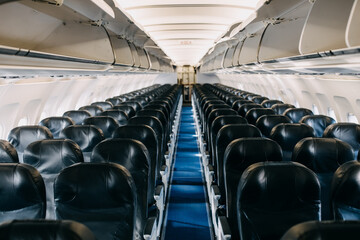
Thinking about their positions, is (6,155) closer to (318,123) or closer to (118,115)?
(118,115)

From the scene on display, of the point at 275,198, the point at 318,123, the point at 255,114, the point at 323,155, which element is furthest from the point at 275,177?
the point at 255,114

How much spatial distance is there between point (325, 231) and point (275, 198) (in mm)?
1294

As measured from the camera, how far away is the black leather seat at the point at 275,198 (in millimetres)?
2645

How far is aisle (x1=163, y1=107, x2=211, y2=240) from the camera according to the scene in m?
5.11

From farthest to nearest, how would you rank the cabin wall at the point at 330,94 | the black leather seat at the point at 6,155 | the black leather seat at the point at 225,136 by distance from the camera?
the cabin wall at the point at 330,94
the black leather seat at the point at 225,136
the black leather seat at the point at 6,155

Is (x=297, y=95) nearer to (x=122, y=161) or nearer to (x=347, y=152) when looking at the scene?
(x=347, y=152)

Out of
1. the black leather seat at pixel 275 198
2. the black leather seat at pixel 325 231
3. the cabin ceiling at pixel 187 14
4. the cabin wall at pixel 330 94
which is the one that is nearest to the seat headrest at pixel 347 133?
the cabin wall at pixel 330 94

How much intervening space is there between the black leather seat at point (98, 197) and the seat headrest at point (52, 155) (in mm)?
999

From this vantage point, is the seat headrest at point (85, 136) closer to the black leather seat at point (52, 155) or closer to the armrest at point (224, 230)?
the black leather seat at point (52, 155)

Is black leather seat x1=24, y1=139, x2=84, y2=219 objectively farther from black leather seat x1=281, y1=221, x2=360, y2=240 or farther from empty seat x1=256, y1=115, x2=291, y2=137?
empty seat x1=256, y1=115, x2=291, y2=137

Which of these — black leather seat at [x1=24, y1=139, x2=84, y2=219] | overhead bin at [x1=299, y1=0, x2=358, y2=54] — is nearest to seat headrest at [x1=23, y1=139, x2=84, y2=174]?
black leather seat at [x1=24, y1=139, x2=84, y2=219]

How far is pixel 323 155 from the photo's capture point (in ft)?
12.3

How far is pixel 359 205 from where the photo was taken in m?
2.53

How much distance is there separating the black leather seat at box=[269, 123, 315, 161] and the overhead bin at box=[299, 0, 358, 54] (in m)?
1.19
